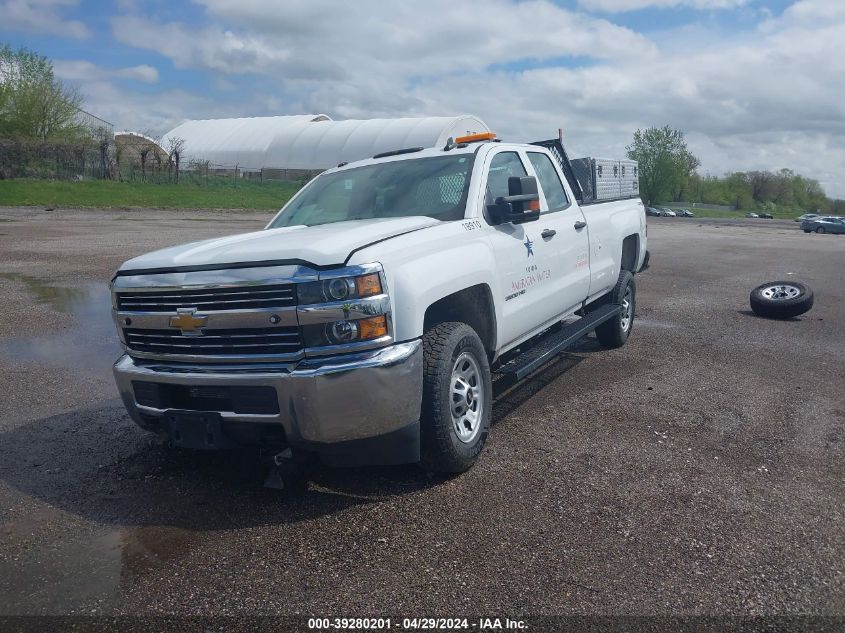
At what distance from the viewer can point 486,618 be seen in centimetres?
295

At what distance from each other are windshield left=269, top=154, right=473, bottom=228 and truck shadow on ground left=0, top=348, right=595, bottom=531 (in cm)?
179

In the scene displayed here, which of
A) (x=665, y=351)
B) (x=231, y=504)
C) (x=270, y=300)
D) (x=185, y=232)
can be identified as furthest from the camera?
(x=185, y=232)

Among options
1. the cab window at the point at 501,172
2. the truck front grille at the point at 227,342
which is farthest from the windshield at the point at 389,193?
the truck front grille at the point at 227,342

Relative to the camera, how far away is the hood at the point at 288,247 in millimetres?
3709

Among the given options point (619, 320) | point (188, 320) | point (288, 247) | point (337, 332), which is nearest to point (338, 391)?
point (337, 332)

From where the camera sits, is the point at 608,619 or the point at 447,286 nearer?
the point at 608,619

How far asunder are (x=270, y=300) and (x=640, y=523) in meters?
2.20

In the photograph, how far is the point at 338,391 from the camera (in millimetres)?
3623

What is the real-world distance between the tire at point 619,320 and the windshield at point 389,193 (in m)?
2.95

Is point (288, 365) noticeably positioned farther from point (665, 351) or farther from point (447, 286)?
point (665, 351)

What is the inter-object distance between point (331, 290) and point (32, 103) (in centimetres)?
5687

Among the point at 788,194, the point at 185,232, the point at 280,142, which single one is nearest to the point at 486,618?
the point at 185,232

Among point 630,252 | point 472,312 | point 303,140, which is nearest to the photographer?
point 472,312

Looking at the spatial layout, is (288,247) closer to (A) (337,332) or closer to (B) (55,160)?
(A) (337,332)
